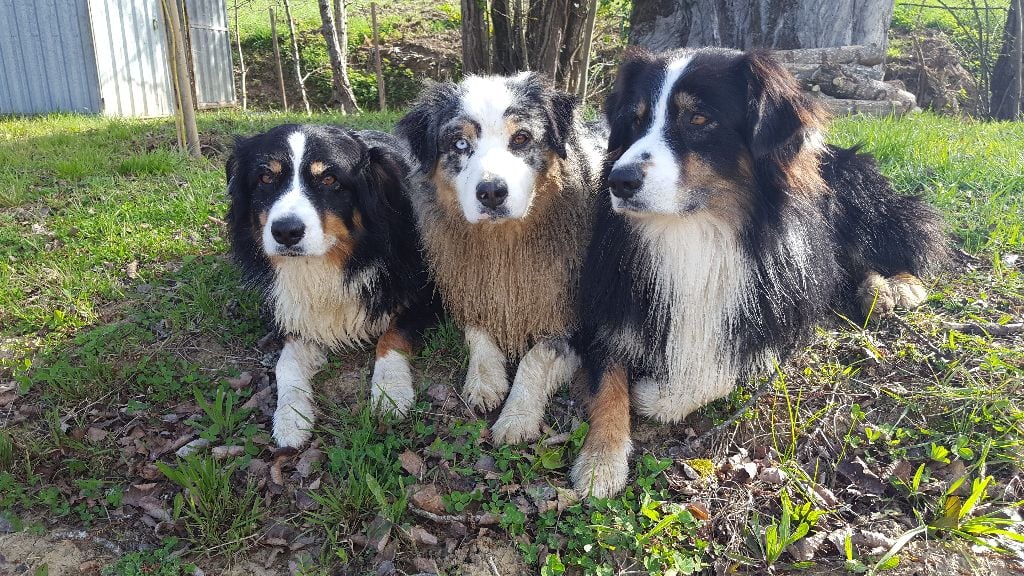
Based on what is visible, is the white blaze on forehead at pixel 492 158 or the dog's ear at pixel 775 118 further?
the white blaze on forehead at pixel 492 158

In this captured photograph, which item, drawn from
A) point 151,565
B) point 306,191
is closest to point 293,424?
point 151,565

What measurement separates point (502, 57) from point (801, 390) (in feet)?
15.7

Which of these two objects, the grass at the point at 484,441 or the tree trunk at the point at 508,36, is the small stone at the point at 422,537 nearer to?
the grass at the point at 484,441

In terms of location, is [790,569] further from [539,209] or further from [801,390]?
[539,209]

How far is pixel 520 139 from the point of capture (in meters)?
3.02

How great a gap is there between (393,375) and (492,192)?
1.07 meters

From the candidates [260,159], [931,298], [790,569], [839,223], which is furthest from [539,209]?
[931,298]

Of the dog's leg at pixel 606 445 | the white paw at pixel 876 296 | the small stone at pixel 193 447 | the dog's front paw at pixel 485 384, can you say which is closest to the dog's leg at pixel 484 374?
the dog's front paw at pixel 485 384

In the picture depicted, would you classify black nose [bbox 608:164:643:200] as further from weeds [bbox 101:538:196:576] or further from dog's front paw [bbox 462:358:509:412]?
weeds [bbox 101:538:196:576]

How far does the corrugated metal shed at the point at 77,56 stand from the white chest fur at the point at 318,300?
8.45 meters

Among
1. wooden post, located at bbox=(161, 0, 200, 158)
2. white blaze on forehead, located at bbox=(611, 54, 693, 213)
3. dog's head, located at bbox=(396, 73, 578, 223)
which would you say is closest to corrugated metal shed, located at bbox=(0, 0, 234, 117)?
wooden post, located at bbox=(161, 0, 200, 158)

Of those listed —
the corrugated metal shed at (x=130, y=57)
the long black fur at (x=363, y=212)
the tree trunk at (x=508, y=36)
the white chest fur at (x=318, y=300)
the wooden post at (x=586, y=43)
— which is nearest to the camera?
the long black fur at (x=363, y=212)

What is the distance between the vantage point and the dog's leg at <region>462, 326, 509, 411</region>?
3.05 meters

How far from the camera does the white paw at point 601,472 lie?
8.22ft
